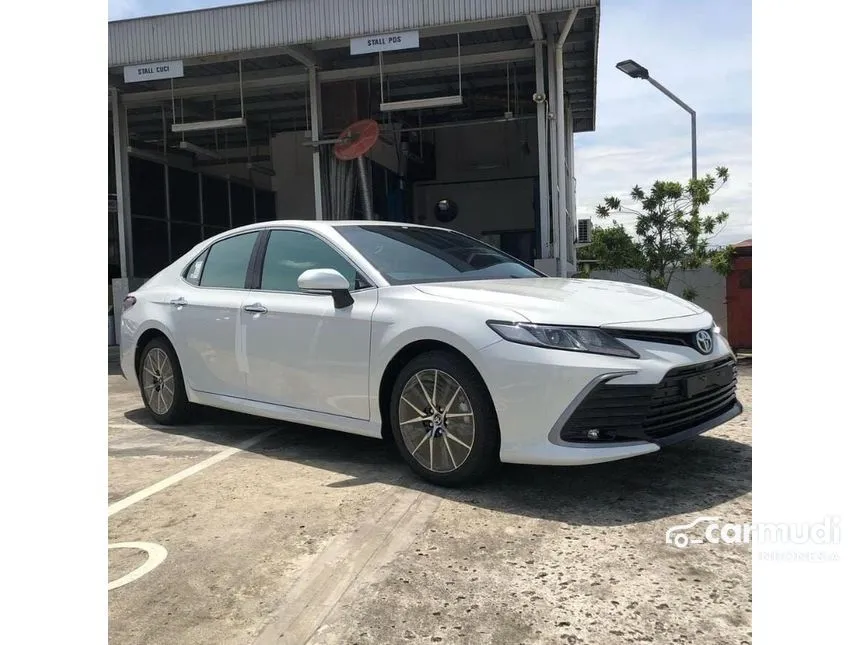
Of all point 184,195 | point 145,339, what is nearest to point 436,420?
point 145,339

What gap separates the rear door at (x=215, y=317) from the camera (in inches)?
185

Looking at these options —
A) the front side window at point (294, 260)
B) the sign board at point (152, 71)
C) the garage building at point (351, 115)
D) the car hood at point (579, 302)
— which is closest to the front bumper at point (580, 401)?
the car hood at point (579, 302)

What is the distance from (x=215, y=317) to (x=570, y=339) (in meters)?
2.61

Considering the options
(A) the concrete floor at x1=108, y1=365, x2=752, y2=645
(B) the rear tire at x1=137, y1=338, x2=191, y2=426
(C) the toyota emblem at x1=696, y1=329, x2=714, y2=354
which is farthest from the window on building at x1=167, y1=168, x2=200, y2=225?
(C) the toyota emblem at x1=696, y1=329, x2=714, y2=354

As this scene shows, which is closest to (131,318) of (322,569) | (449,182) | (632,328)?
(322,569)

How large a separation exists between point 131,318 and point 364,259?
96.7 inches

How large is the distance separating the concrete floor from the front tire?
5.5 inches

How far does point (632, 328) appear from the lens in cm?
335

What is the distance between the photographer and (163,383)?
17.7 ft

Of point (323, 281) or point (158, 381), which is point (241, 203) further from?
point (323, 281)

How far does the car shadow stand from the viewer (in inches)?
130

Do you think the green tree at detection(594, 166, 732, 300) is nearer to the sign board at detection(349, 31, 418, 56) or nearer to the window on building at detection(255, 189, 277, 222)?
the sign board at detection(349, 31, 418, 56)

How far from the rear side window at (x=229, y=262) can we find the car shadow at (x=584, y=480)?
1125mm
